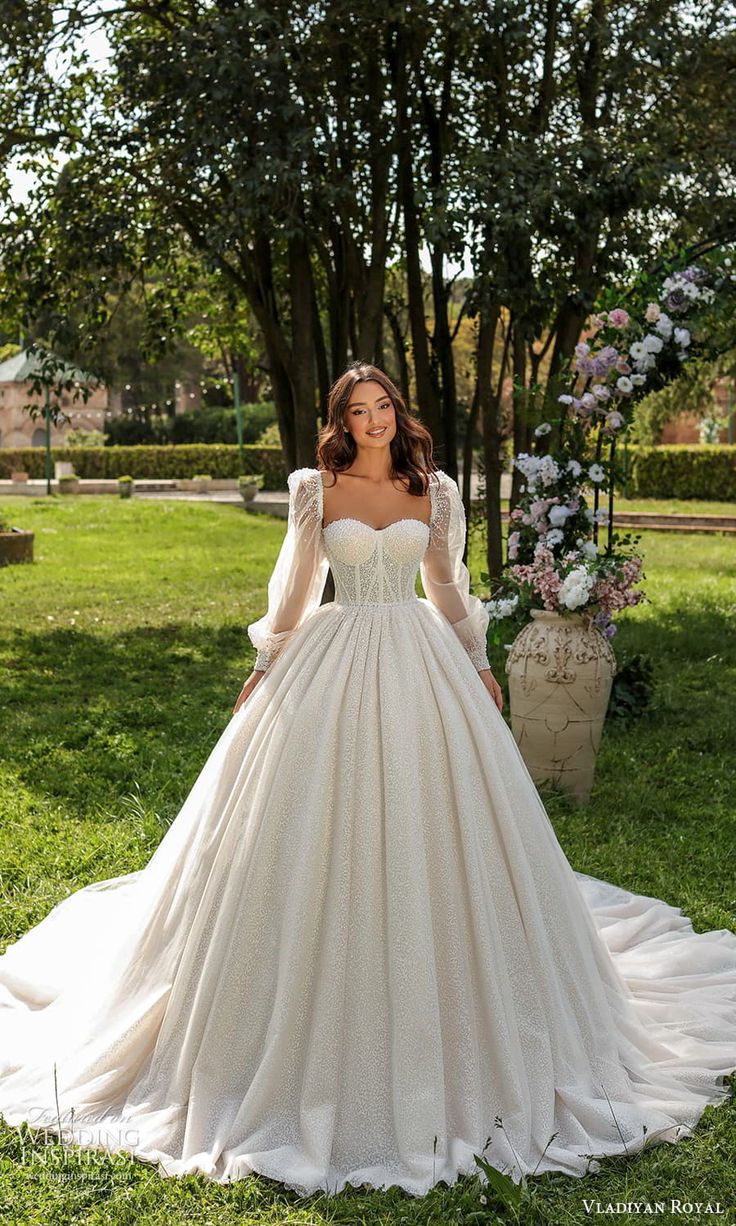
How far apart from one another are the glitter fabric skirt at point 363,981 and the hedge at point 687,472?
23.9 m

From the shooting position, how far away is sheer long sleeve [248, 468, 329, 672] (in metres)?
3.62

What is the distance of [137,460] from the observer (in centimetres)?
3594

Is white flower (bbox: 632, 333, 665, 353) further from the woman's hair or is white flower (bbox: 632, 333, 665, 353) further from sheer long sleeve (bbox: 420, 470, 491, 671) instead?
the woman's hair

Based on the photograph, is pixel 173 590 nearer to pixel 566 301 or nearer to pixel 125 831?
pixel 566 301

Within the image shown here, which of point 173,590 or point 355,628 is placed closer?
point 355,628

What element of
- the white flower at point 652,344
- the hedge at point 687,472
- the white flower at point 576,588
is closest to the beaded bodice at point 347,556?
the white flower at point 576,588

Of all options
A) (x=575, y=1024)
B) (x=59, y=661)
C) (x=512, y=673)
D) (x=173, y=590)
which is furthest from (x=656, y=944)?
(x=173, y=590)

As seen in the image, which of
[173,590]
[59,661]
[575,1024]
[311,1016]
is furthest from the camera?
[173,590]

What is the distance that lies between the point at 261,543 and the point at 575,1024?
15.4m

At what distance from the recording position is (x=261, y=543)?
18469 millimetres

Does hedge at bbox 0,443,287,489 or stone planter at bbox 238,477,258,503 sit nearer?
stone planter at bbox 238,477,258,503

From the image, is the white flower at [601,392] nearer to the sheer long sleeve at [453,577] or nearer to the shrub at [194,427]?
the sheer long sleeve at [453,577]

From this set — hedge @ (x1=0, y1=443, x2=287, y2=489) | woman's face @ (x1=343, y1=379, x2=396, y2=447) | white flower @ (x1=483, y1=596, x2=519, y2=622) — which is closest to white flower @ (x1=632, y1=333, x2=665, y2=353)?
white flower @ (x1=483, y1=596, x2=519, y2=622)

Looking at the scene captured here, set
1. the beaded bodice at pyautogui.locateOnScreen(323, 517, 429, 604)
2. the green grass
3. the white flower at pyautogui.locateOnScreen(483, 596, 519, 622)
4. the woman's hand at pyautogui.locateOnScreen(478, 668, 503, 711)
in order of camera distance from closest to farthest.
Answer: the beaded bodice at pyautogui.locateOnScreen(323, 517, 429, 604)
the woman's hand at pyautogui.locateOnScreen(478, 668, 503, 711)
the white flower at pyautogui.locateOnScreen(483, 596, 519, 622)
the green grass
